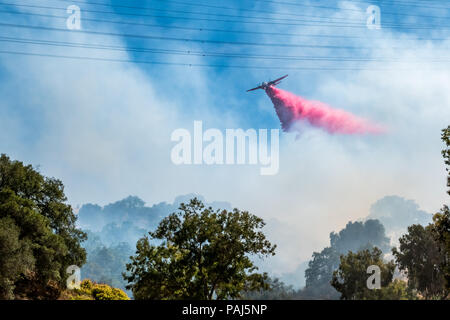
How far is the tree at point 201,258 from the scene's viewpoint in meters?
31.3

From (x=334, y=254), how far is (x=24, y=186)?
176498 millimetres

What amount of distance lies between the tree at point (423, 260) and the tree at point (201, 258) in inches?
1527

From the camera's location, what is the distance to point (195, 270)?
31078mm

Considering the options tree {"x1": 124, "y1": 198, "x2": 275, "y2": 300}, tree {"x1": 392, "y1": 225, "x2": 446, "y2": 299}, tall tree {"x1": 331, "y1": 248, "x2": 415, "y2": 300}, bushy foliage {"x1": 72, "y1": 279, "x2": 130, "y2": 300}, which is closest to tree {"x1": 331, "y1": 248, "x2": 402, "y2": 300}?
tall tree {"x1": 331, "y1": 248, "x2": 415, "y2": 300}

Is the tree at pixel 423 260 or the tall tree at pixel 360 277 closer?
the tree at pixel 423 260

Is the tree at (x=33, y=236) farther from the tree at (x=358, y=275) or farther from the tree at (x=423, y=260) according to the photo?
the tree at (x=423, y=260)

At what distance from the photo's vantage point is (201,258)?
3219cm

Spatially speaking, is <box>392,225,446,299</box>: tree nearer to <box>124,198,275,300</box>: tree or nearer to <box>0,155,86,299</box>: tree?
<box>124,198,275,300</box>: tree

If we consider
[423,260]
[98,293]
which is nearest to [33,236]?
[98,293]

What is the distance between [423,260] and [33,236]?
59.5m

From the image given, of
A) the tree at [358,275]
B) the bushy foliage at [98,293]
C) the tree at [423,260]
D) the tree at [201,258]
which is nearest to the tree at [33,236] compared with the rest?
the bushy foliage at [98,293]

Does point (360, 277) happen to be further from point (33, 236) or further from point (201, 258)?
point (33, 236)

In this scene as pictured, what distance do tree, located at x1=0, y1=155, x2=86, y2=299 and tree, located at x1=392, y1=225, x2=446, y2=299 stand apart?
5326 centimetres
